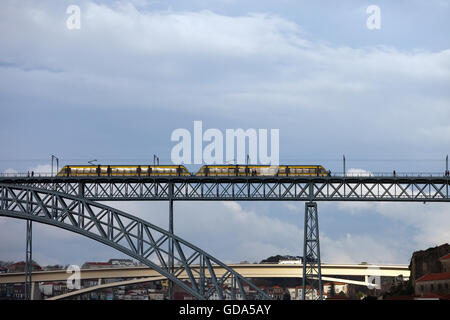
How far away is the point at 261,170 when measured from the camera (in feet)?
272

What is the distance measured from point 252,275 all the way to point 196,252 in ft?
246

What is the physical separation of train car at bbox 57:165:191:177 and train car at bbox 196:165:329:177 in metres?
3.01

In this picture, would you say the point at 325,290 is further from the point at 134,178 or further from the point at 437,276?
the point at 134,178

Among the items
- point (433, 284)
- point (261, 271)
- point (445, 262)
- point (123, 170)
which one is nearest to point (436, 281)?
point (433, 284)

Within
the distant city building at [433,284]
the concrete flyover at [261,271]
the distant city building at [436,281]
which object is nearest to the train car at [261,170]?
the distant city building at [436,281]

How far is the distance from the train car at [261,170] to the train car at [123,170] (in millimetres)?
3009

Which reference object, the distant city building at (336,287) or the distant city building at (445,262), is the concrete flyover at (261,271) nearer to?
the distant city building at (445,262)

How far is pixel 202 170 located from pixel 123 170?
10.2 metres

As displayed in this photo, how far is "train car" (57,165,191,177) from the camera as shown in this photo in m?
83.5

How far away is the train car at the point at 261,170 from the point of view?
82.0 m

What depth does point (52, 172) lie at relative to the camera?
85.6m
